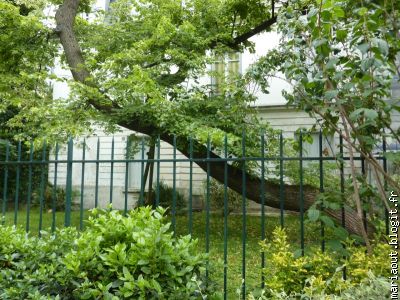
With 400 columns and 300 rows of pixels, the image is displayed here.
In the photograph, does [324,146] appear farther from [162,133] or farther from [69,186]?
[69,186]

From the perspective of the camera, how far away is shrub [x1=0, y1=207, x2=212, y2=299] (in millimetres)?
2758

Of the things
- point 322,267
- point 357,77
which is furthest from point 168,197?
point 357,77

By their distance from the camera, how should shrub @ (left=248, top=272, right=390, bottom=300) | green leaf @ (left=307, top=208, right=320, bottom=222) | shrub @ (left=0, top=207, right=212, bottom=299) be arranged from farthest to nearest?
green leaf @ (left=307, top=208, right=320, bottom=222)
shrub @ (left=0, top=207, right=212, bottom=299)
shrub @ (left=248, top=272, right=390, bottom=300)

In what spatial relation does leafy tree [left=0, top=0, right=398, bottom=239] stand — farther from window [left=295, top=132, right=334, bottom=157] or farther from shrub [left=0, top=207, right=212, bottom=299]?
shrub [left=0, top=207, right=212, bottom=299]

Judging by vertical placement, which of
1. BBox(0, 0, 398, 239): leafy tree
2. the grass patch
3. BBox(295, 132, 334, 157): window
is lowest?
the grass patch

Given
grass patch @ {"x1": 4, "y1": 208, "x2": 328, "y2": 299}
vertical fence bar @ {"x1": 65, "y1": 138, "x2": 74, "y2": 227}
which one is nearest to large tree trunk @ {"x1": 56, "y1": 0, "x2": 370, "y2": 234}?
grass patch @ {"x1": 4, "y1": 208, "x2": 328, "y2": 299}

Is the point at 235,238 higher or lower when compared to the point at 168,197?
lower

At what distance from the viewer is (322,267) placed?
3.02m

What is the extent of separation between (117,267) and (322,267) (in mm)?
1558

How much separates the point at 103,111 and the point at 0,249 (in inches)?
220

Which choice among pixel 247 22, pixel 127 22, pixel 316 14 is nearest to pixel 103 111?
pixel 127 22

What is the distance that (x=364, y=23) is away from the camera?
8.99 ft

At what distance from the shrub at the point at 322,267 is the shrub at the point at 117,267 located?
0.62 metres

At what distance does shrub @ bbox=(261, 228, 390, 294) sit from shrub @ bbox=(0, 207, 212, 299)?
62 cm
